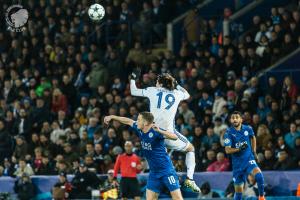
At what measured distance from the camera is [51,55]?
32750 mm

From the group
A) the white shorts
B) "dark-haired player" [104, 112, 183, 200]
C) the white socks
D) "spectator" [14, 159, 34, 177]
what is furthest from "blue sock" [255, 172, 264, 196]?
"spectator" [14, 159, 34, 177]

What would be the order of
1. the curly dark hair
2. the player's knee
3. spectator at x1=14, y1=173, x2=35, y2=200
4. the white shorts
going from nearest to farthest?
the curly dark hair → the white shorts → the player's knee → spectator at x1=14, y1=173, x2=35, y2=200

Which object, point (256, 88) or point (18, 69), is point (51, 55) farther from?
point (256, 88)

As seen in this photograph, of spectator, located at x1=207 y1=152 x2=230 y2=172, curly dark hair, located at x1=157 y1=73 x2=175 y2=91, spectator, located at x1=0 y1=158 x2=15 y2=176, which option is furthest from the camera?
spectator, located at x1=0 y1=158 x2=15 y2=176

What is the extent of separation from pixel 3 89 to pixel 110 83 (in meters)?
3.52

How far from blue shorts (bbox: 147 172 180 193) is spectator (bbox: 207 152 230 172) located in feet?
24.0

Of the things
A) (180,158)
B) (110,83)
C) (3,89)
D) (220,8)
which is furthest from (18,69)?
(180,158)

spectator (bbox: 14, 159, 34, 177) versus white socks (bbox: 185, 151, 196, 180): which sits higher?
white socks (bbox: 185, 151, 196, 180)

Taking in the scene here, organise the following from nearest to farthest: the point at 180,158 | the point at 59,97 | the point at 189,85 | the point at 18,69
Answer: the point at 180,158 < the point at 189,85 < the point at 59,97 < the point at 18,69

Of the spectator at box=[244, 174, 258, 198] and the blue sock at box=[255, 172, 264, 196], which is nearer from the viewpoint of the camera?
the blue sock at box=[255, 172, 264, 196]

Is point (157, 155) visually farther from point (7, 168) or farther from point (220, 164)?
point (7, 168)

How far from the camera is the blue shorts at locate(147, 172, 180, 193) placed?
1850 centimetres

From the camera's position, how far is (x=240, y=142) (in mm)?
21578

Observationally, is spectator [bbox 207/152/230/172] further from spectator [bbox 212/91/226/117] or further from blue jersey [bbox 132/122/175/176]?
blue jersey [bbox 132/122/175/176]
